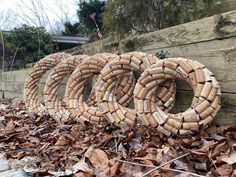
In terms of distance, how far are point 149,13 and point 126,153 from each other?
2714 mm

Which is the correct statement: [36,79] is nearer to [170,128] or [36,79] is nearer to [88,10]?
[170,128]

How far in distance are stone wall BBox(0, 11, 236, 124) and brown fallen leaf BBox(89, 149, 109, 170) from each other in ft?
2.20

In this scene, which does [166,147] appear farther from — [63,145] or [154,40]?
[154,40]

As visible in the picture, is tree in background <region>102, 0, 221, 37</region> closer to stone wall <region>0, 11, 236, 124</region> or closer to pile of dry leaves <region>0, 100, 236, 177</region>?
stone wall <region>0, 11, 236, 124</region>

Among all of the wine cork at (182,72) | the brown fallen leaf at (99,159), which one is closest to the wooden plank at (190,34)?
the wine cork at (182,72)

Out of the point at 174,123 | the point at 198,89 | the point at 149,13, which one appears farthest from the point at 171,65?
the point at 149,13

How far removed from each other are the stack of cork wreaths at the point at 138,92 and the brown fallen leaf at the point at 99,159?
37cm

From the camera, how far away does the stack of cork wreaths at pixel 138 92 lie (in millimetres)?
1610

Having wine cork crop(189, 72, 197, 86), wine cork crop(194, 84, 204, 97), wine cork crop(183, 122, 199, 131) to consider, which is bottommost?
wine cork crop(183, 122, 199, 131)

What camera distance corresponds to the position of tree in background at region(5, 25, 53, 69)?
959cm

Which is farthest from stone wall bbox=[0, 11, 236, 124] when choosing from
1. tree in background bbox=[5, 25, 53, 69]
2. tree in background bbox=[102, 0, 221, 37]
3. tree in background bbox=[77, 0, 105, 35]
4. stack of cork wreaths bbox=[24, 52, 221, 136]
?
tree in background bbox=[5, 25, 53, 69]

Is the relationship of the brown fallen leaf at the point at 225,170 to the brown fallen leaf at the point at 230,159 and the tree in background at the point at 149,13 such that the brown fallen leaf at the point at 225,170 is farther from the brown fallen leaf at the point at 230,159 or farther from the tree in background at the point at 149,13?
the tree in background at the point at 149,13

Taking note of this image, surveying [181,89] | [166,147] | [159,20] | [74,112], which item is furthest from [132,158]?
[159,20]

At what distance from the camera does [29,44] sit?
9648 mm
